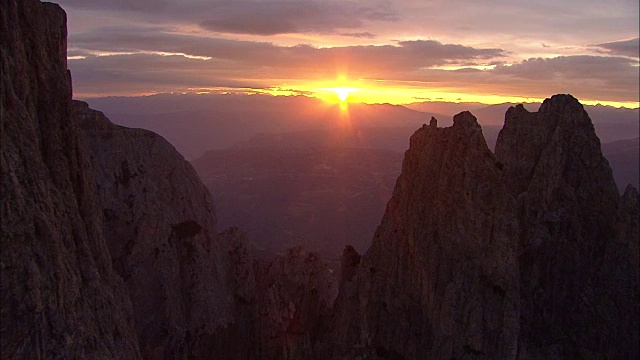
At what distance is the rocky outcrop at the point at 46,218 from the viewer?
25.1m

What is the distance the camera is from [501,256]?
161ft

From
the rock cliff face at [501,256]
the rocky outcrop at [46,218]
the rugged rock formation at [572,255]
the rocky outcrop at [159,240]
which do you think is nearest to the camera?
the rocky outcrop at [46,218]

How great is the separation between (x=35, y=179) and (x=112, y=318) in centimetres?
1211

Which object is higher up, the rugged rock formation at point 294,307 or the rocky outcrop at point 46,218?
the rocky outcrop at point 46,218

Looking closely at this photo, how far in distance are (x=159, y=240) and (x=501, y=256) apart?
41789 millimetres

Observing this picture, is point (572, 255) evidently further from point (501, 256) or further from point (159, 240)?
point (159, 240)

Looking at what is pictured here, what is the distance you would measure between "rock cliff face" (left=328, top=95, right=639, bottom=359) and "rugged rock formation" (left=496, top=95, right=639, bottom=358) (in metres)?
0.12

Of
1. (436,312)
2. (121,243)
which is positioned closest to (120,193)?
(121,243)

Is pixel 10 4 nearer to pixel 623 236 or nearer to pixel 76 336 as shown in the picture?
pixel 76 336

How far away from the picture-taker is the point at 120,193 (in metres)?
63.7

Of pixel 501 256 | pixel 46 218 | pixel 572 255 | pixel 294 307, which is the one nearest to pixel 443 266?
pixel 501 256

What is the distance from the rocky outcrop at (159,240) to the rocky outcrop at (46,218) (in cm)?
2363

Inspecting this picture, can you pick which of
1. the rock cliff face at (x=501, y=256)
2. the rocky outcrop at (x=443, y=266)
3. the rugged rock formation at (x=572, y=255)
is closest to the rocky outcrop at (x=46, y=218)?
the rocky outcrop at (x=443, y=266)

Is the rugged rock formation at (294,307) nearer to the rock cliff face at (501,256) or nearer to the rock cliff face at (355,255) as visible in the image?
the rock cliff face at (355,255)
